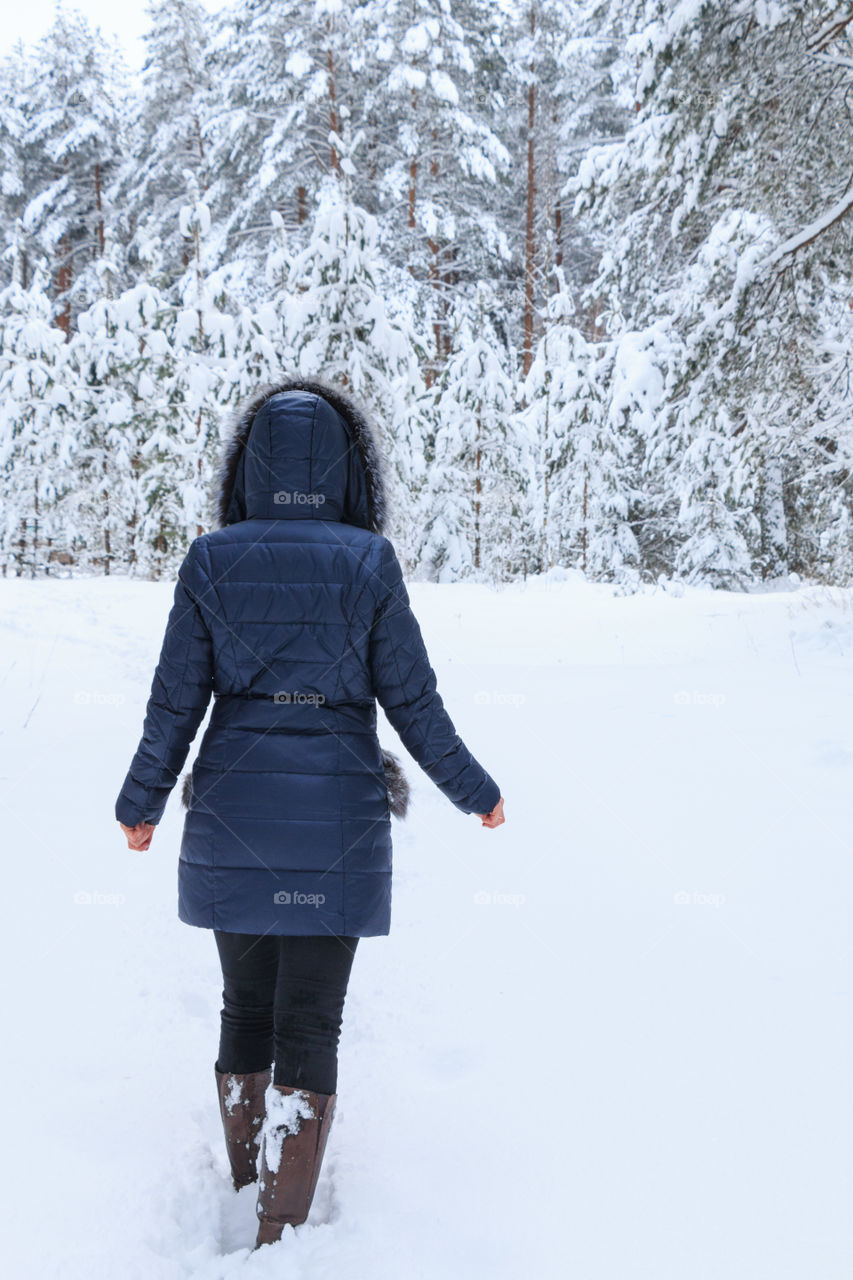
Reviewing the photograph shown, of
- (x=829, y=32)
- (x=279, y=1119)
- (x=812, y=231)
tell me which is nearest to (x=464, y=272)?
(x=812, y=231)

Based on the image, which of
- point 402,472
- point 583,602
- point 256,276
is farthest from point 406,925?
point 256,276

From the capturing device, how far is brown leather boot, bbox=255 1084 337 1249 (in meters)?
2.18

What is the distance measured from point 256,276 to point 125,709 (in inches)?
730

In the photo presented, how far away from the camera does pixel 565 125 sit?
2303 cm

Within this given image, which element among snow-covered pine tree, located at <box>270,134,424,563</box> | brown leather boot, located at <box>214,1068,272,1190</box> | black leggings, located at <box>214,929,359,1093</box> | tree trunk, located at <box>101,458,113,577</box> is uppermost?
snow-covered pine tree, located at <box>270,134,424,563</box>

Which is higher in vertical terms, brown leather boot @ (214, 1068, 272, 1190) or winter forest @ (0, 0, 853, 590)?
winter forest @ (0, 0, 853, 590)

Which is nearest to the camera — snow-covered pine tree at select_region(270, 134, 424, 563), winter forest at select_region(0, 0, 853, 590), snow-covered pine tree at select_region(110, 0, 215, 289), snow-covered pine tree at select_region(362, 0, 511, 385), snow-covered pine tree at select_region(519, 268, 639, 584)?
winter forest at select_region(0, 0, 853, 590)

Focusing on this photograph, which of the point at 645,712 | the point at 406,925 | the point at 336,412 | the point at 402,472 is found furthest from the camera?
the point at 402,472

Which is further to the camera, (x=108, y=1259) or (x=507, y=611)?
(x=507, y=611)

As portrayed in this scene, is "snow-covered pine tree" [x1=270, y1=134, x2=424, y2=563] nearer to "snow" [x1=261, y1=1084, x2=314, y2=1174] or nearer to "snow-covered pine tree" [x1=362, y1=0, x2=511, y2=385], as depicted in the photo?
"snow-covered pine tree" [x1=362, y1=0, x2=511, y2=385]

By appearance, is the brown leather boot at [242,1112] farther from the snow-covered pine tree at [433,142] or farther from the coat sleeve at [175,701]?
the snow-covered pine tree at [433,142]

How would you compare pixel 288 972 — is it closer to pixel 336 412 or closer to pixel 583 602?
pixel 336 412

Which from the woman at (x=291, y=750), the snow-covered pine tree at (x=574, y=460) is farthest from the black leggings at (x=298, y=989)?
the snow-covered pine tree at (x=574, y=460)

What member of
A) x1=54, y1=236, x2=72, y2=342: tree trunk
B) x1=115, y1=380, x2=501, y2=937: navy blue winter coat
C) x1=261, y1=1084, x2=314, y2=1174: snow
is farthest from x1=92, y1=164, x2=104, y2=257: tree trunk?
x1=261, y1=1084, x2=314, y2=1174: snow
